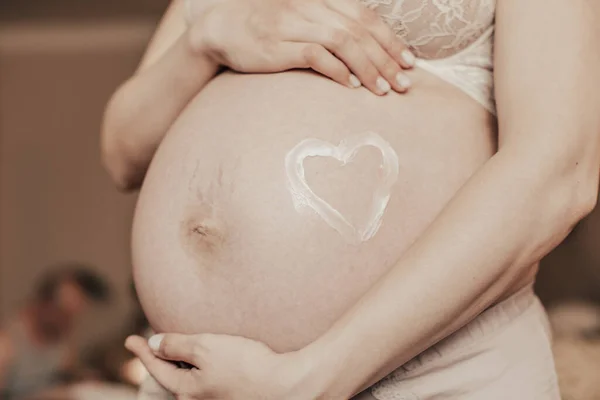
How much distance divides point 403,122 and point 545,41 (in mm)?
135

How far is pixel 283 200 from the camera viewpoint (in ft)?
2.14

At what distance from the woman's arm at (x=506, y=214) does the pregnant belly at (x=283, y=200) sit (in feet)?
0.15

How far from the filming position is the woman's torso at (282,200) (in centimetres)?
64

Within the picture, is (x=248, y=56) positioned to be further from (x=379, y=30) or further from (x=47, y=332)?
(x=47, y=332)

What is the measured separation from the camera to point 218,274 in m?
0.67

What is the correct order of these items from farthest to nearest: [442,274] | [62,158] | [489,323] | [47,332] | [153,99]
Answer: [62,158]
[47,332]
[153,99]
[489,323]
[442,274]

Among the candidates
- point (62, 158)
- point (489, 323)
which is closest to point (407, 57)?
point (489, 323)

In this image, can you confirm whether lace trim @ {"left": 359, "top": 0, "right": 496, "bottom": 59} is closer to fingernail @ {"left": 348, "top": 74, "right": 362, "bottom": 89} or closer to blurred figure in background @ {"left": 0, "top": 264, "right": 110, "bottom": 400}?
fingernail @ {"left": 348, "top": 74, "right": 362, "bottom": 89}

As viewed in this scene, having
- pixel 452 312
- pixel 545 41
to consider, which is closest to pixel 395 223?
pixel 452 312

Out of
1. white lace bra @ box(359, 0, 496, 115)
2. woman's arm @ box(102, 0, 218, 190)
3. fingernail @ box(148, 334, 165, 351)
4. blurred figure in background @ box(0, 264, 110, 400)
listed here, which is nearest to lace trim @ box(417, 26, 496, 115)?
white lace bra @ box(359, 0, 496, 115)

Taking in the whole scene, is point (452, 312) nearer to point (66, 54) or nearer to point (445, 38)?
point (445, 38)

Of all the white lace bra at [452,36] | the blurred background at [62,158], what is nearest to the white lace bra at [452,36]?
the white lace bra at [452,36]

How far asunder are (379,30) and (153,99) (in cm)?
26

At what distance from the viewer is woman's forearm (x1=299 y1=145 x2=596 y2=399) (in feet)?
1.89
